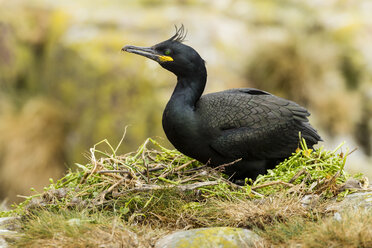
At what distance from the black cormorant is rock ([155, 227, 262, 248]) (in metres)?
1.29

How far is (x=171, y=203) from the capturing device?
488 cm

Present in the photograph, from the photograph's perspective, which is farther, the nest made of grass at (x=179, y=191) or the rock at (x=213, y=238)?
the nest made of grass at (x=179, y=191)

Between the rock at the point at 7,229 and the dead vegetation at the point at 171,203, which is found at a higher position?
the dead vegetation at the point at 171,203

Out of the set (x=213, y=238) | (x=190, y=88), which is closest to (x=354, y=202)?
(x=213, y=238)

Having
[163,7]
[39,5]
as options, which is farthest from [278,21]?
[39,5]

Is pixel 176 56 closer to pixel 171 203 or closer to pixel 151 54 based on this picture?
pixel 151 54

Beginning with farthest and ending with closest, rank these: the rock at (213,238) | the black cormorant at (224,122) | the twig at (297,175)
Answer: the black cormorant at (224,122), the twig at (297,175), the rock at (213,238)

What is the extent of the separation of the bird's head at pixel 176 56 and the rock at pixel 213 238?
76.8 inches

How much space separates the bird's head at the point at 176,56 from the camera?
566cm

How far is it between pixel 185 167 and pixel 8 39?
8.18 meters

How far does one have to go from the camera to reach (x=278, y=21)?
45.3 ft

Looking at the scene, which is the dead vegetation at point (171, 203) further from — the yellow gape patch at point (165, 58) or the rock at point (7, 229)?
the yellow gape patch at point (165, 58)

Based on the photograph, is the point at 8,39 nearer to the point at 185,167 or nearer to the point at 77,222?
the point at 185,167

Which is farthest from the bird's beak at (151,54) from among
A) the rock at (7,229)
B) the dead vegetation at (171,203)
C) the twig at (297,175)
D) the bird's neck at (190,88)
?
the rock at (7,229)
